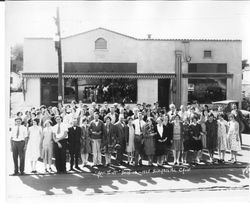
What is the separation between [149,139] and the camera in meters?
8.25

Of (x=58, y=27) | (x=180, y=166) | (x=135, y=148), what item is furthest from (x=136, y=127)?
(x=58, y=27)

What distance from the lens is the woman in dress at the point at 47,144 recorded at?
773 centimetres

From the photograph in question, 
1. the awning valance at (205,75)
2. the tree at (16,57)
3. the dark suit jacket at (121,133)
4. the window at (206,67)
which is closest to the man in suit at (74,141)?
the dark suit jacket at (121,133)

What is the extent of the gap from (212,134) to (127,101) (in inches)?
93.2

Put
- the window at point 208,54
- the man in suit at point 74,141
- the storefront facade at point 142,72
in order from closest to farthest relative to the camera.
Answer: the man in suit at point 74,141 → the storefront facade at point 142,72 → the window at point 208,54

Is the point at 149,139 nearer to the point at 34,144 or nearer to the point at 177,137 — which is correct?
the point at 177,137

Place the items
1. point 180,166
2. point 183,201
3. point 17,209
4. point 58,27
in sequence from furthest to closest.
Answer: point 180,166 → point 58,27 → point 183,201 → point 17,209

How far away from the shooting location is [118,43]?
9234 millimetres

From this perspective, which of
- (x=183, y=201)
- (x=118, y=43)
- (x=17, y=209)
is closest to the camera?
(x=17, y=209)

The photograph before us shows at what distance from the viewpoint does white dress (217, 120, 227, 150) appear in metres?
8.55

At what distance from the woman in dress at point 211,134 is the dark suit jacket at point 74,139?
308cm

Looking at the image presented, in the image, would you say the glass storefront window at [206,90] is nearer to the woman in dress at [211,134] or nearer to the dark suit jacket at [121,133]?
the woman in dress at [211,134]

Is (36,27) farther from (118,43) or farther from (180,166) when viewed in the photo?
(180,166)

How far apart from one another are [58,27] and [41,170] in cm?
304
